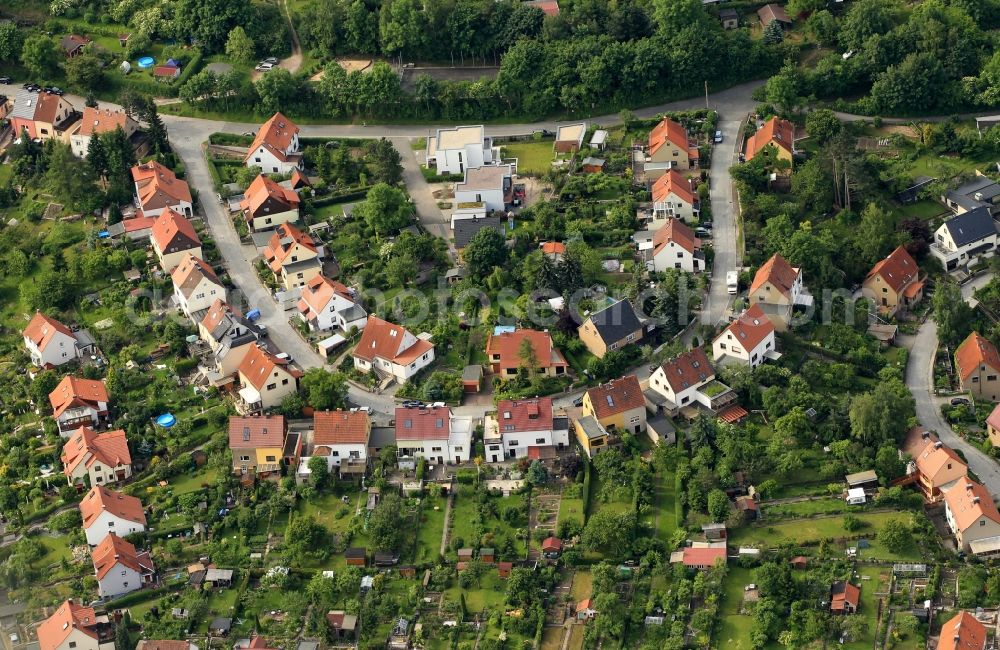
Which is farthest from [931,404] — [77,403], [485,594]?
[77,403]

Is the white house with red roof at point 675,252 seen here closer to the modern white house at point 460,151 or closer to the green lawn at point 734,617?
the modern white house at point 460,151

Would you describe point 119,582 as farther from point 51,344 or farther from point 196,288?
Answer: point 196,288

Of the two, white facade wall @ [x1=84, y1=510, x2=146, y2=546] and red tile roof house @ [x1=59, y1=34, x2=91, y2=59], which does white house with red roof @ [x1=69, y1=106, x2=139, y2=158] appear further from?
white facade wall @ [x1=84, y1=510, x2=146, y2=546]

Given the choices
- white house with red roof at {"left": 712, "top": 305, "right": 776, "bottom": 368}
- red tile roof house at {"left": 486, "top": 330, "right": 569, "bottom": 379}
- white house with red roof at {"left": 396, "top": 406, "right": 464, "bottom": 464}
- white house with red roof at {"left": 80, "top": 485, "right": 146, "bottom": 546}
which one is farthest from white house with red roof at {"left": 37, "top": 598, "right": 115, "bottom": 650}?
white house with red roof at {"left": 712, "top": 305, "right": 776, "bottom": 368}

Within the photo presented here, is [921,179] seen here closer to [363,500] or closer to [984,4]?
[984,4]

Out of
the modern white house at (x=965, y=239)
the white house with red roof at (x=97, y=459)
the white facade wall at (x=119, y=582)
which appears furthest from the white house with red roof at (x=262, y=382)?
the modern white house at (x=965, y=239)

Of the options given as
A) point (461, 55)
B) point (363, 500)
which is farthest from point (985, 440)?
point (461, 55)
